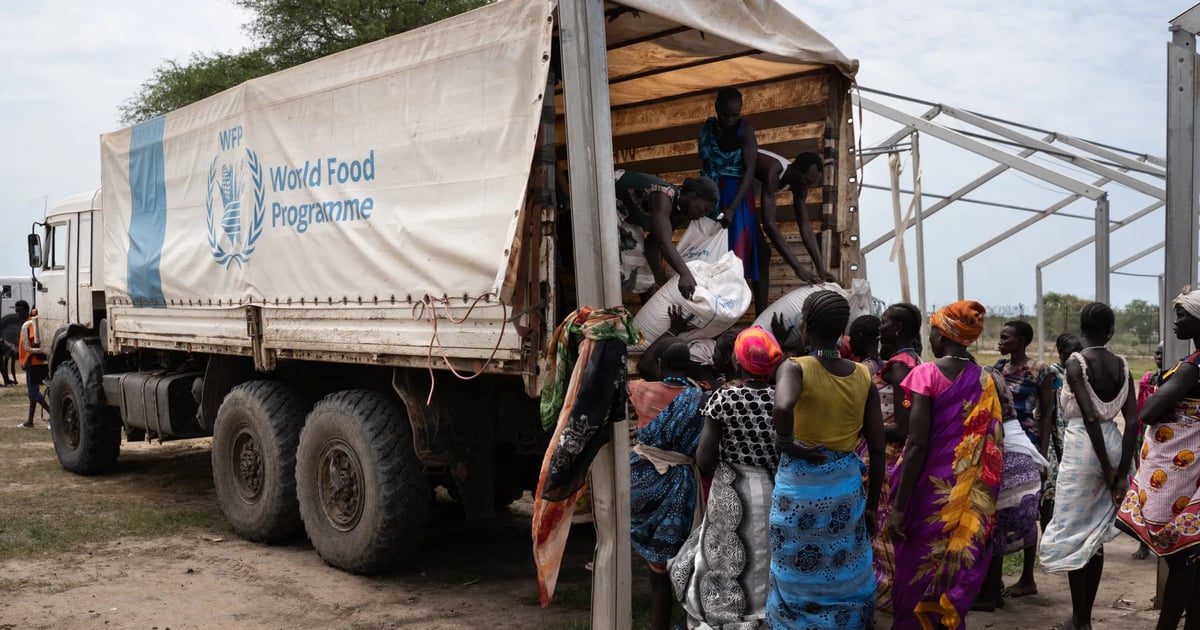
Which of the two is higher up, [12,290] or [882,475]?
[12,290]

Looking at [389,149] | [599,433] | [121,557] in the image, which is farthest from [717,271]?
[121,557]

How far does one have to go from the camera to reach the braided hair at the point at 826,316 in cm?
380

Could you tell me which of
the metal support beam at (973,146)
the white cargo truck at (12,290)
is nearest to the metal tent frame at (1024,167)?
the metal support beam at (973,146)

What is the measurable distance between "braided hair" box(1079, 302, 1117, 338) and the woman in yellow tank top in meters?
1.46

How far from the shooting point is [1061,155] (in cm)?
1366

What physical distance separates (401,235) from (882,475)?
108 inches

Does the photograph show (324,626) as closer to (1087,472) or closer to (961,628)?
(961,628)

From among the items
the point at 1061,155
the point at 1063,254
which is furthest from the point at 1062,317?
the point at 1061,155

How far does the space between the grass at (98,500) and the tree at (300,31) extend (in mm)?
11032

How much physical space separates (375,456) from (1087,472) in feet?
11.7

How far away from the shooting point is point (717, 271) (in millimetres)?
5344

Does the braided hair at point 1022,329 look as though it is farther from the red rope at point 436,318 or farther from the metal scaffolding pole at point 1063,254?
the metal scaffolding pole at point 1063,254

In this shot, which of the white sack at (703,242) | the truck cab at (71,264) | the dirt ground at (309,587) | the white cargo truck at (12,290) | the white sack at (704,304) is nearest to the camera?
the white sack at (704,304)

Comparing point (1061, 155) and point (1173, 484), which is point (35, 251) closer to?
point (1173, 484)
